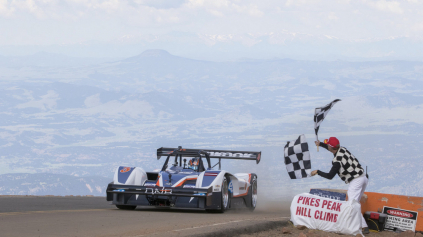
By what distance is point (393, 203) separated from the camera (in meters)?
10.0

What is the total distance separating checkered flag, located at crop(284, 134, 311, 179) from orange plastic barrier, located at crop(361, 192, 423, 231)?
1.52 metres

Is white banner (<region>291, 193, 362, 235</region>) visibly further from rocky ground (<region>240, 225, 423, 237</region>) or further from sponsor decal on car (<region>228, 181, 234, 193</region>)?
sponsor decal on car (<region>228, 181, 234, 193</region>)

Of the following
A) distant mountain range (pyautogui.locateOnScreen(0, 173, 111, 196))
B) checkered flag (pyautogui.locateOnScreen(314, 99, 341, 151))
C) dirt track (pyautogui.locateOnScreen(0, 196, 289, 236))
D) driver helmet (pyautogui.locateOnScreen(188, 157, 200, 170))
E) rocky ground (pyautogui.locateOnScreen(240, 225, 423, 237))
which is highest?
checkered flag (pyautogui.locateOnScreen(314, 99, 341, 151))

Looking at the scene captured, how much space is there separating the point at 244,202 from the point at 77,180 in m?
125

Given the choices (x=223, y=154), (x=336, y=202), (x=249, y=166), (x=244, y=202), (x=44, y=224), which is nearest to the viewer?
(x=44, y=224)

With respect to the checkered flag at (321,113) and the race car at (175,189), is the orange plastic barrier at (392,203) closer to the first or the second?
the checkered flag at (321,113)

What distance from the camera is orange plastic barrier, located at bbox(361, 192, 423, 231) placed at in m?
9.67

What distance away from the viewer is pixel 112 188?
12.0 meters

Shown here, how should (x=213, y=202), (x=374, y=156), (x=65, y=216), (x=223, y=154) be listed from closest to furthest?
(x=65, y=216), (x=213, y=202), (x=223, y=154), (x=374, y=156)

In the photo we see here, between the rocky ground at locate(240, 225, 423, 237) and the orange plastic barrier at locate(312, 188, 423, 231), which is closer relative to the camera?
the rocky ground at locate(240, 225, 423, 237)

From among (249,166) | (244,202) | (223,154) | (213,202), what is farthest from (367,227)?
(249,166)

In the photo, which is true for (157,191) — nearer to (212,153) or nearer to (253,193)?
(212,153)

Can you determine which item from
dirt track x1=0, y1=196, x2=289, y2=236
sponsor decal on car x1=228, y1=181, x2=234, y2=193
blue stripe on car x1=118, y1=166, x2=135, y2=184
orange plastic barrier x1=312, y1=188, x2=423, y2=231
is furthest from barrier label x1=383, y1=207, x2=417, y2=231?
blue stripe on car x1=118, y1=166, x2=135, y2=184

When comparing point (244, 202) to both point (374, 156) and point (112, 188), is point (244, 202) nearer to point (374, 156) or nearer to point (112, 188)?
point (112, 188)
